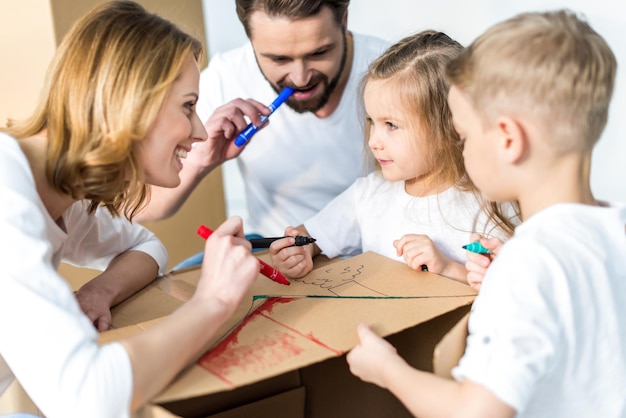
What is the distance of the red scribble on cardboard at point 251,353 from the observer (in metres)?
0.68

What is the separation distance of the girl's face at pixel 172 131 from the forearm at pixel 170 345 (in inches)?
7.5

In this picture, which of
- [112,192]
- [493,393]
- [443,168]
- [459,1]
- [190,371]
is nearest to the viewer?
[493,393]

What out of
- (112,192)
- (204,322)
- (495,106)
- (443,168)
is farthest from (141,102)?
(443,168)

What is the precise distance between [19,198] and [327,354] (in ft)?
1.14

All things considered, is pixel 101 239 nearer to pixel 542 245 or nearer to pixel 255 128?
pixel 255 128

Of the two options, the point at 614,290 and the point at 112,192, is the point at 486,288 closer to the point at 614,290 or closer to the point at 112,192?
the point at 614,290

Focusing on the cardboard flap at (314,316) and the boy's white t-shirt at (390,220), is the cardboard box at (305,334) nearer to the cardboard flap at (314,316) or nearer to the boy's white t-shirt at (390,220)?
the cardboard flap at (314,316)

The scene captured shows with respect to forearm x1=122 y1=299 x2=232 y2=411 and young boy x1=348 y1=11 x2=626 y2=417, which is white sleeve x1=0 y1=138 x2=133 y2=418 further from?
young boy x1=348 y1=11 x2=626 y2=417

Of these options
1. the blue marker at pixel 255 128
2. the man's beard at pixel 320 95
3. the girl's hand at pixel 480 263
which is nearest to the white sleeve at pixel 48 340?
the girl's hand at pixel 480 263

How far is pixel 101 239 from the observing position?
98cm

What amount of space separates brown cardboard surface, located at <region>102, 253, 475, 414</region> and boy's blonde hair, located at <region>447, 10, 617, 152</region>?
24 cm

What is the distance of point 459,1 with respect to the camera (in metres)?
1.75

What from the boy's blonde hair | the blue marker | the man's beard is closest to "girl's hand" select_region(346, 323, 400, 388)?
the boy's blonde hair

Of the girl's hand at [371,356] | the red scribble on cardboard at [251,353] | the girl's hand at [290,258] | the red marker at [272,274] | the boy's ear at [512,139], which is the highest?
the boy's ear at [512,139]
